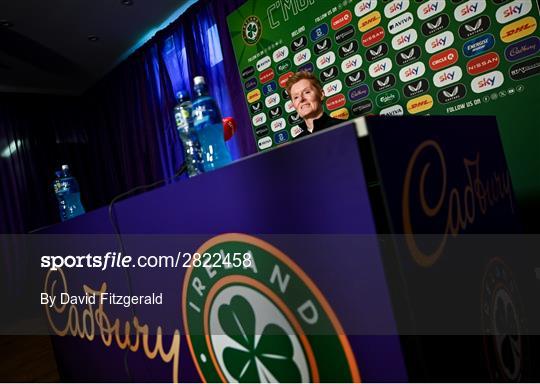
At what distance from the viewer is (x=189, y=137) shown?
1272 millimetres

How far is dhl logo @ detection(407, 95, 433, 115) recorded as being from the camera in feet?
7.60

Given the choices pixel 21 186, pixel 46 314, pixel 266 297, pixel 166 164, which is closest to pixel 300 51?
pixel 166 164

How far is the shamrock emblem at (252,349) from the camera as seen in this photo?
82cm

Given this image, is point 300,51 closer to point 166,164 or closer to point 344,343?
point 166,164

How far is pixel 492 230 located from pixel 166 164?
350cm

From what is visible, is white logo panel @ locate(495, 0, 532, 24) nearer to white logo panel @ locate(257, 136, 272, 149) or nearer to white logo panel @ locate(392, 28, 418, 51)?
white logo panel @ locate(392, 28, 418, 51)

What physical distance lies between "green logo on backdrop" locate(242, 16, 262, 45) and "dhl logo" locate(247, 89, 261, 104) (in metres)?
0.35

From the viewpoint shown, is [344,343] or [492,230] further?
[492,230]

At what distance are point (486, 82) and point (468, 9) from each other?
0.38 metres

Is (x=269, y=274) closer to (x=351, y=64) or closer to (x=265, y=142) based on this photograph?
(x=351, y=64)

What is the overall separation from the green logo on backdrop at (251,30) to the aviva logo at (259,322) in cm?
247

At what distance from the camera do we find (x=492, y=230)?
3.07 feet

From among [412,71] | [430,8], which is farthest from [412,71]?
[430,8]

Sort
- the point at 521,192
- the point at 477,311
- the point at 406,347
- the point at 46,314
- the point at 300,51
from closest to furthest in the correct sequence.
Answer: the point at 406,347 → the point at 477,311 → the point at 46,314 → the point at 521,192 → the point at 300,51
